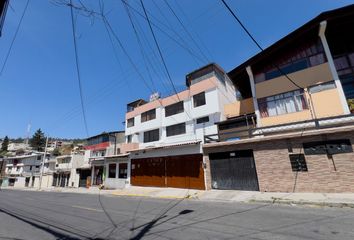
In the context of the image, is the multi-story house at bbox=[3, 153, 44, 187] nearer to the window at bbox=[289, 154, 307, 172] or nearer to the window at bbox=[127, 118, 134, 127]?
the window at bbox=[127, 118, 134, 127]

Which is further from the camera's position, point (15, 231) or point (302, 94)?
point (302, 94)

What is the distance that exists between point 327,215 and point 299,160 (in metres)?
6.07

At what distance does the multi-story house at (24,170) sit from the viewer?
60.5 m

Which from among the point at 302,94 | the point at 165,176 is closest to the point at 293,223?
the point at 302,94

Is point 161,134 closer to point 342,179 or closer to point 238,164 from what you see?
point 238,164

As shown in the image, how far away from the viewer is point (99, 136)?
4228 centimetres

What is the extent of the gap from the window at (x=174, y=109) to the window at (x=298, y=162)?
60.0 feet

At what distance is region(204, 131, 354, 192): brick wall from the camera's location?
11203mm

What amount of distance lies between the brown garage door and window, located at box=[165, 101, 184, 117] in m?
9.19

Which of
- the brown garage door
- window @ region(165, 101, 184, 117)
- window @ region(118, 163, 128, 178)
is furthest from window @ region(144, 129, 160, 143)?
the brown garage door

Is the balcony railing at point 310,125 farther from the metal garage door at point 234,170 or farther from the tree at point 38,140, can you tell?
the tree at point 38,140

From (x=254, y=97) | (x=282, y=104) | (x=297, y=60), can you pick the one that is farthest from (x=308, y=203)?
(x=297, y=60)

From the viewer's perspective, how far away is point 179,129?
2911 cm

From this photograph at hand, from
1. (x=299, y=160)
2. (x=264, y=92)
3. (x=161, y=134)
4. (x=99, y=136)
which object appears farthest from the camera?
(x=99, y=136)
